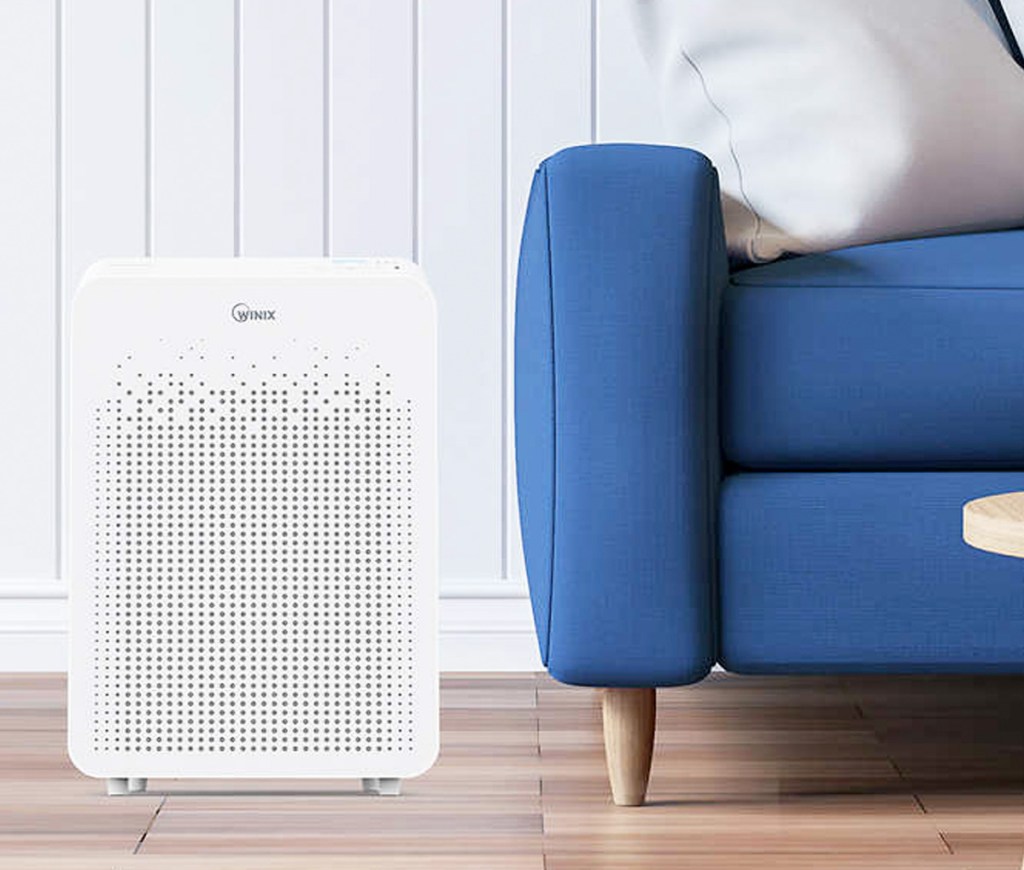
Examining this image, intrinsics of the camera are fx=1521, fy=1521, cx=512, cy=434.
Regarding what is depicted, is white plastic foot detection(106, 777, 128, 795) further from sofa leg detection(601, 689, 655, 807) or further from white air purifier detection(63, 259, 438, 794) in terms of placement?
sofa leg detection(601, 689, 655, 807)

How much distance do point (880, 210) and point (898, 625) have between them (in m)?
0.41

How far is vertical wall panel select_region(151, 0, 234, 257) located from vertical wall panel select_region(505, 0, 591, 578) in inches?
14.9

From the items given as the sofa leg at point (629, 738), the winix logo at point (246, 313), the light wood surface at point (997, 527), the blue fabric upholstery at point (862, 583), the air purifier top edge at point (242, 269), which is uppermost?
the air purifier top edge at point (242, 269)

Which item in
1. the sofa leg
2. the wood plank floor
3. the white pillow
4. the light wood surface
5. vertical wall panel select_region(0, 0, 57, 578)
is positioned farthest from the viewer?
vertical wall panel select_region(0, 0, 57, 578)

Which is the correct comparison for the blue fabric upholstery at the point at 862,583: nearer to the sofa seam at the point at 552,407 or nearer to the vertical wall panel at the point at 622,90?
the sofa seam at the point at 552,407

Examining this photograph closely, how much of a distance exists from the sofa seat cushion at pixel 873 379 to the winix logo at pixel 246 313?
407 millimetres

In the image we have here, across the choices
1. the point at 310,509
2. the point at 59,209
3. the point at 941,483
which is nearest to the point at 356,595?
the point at 310,509

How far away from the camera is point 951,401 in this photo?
1.35 metres

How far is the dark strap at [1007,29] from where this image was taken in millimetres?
1790

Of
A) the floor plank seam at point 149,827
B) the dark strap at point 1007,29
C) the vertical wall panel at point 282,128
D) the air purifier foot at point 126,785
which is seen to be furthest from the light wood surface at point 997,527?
the vertical wall panel at point 282,128

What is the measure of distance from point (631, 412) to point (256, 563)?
36cm

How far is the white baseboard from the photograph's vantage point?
203 cm

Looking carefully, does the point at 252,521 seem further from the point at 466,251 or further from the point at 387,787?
the point at 466,251

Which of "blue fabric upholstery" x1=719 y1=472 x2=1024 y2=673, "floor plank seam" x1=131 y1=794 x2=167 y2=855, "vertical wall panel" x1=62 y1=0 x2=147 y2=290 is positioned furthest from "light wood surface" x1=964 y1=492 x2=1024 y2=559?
"vertical wall panel" x1=62 y1=0 x2=147 y2=290
